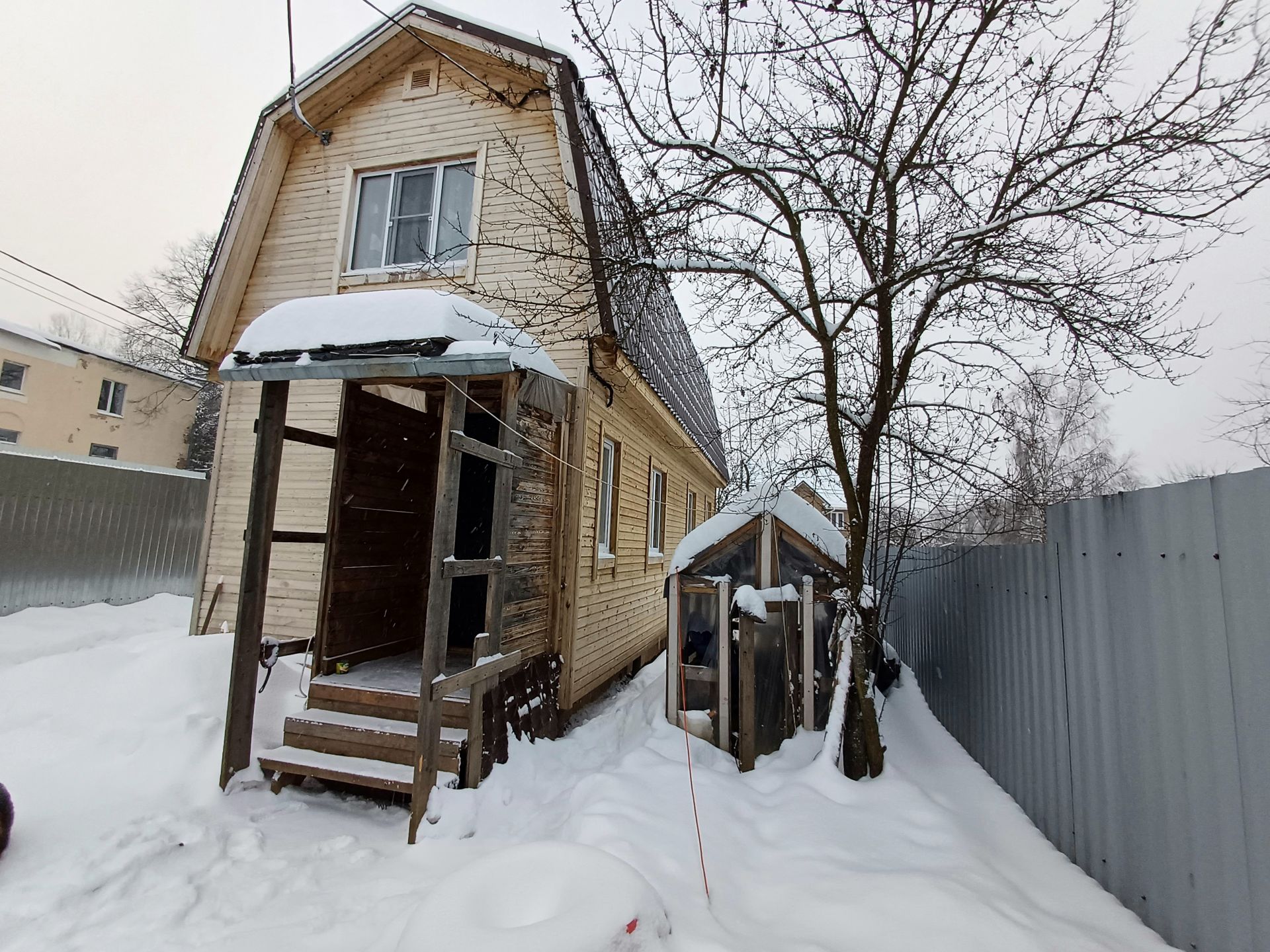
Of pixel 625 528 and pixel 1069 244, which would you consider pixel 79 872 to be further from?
pixel 1069 244

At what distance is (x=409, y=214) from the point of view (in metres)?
7.06

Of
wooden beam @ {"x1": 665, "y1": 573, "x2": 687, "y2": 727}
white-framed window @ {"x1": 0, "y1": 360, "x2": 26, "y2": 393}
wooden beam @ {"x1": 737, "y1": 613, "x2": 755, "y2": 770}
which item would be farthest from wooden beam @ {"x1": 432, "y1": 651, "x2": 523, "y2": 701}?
white-framed window @ {"x1": 0, "y1": 360, "x2": 26, "y2": 393}

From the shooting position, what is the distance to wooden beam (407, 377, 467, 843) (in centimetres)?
379

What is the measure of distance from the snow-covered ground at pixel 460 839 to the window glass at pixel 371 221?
4.80 m

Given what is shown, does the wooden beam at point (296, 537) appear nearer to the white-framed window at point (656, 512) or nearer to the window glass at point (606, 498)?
the window glass at point (606, 498)

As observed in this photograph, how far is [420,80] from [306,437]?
5205mm

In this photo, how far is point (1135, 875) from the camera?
2.54 m

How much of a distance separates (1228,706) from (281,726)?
6046 millimetres

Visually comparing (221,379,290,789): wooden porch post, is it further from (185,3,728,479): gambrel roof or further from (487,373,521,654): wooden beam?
(185,3,728,479): gambrel roof

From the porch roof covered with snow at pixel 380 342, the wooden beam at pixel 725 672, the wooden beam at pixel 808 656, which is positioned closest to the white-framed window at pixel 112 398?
the porch roof covered with snow at pixel 380 342

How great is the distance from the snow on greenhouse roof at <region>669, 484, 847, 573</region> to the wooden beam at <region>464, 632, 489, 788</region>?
2226 mm

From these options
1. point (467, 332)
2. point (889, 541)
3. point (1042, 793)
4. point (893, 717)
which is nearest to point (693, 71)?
point (467, 332)

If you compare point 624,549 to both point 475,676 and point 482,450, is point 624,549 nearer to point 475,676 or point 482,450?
point 475,676

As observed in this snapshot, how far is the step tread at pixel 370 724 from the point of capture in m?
4.17
